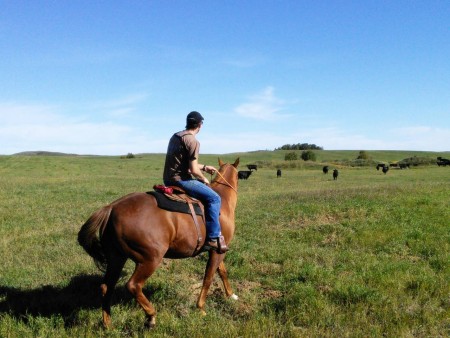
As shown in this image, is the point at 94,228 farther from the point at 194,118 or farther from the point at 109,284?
the point at 194,118

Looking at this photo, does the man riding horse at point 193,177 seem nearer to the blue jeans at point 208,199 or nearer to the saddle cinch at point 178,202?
the blue jeans at point 208,199

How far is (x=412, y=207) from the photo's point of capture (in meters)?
15.0

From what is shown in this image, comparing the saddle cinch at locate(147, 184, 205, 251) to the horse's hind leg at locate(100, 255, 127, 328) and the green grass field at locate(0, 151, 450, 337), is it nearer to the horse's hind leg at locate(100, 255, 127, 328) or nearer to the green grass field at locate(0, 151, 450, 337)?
the horse's hind leg at locate(100, 255, 127, 328)

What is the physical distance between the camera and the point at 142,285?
19.4 feet

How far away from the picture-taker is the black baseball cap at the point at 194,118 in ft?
21.5

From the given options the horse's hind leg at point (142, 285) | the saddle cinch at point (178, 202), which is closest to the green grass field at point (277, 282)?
the horse's hind leg at point (142, 285)

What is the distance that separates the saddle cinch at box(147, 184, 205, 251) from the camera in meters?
6.31

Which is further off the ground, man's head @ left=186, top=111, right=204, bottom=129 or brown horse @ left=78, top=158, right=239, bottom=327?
man's head @ left=186, top=111, right=204, bottom=129

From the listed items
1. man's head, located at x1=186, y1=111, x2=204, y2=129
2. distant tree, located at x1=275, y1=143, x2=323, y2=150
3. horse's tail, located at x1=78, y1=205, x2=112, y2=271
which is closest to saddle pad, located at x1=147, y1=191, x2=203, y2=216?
horse's tail, located at x1=78, y1=205, x2=112, y2=271

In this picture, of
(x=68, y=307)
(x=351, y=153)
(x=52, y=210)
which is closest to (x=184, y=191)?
(x=68, y=307)

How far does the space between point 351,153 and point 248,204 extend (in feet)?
365

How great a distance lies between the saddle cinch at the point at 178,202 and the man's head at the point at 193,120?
1062 mm

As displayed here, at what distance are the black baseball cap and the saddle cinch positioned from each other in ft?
3.70

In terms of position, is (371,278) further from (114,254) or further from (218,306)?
(114,254)
